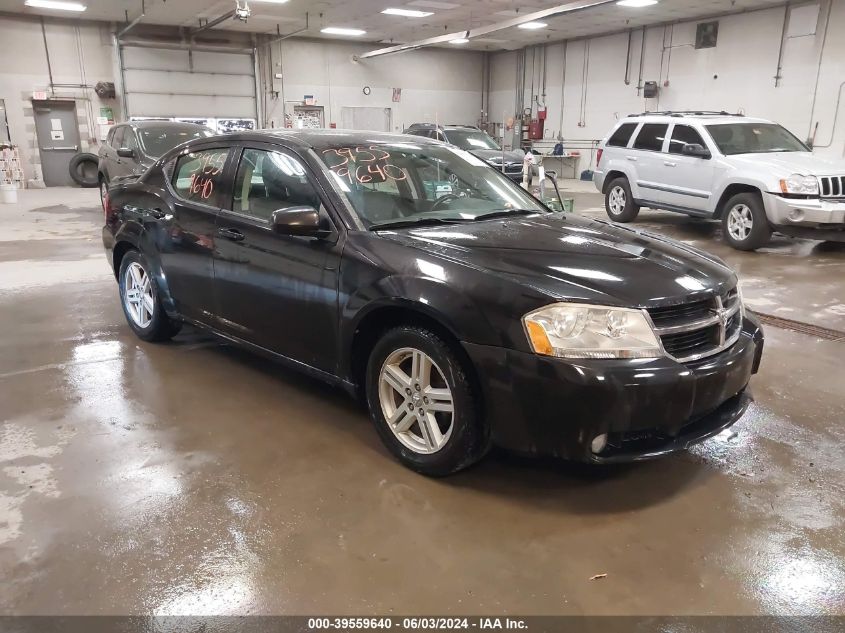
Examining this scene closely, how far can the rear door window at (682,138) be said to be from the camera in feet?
29.2

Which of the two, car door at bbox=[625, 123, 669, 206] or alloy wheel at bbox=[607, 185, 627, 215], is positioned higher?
car door at bbox=[625, 123, 669, 206]

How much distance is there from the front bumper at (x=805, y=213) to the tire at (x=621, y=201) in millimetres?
2651

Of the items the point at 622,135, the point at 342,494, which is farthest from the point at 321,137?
the point at 622,135

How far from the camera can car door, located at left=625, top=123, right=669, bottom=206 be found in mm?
9484

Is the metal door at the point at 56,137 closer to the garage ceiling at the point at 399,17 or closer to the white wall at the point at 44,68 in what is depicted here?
the white wall at the point at 44,68

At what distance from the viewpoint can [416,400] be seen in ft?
9.18

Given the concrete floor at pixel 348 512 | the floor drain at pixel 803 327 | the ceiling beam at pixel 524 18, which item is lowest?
the floor drain at pixel 803 327

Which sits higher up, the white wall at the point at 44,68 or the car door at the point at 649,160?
the white wall at the point at 44,68

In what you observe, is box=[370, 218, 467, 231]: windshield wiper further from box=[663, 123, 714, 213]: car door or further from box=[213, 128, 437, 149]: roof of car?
box=[663, 123, 714, 213]: car door

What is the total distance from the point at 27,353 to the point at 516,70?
68.8 ft

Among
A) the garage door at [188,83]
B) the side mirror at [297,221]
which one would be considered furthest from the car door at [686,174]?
the garage door at [188,83]

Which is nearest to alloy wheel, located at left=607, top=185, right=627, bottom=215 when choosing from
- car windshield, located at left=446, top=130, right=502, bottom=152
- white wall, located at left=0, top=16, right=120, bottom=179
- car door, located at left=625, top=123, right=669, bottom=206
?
car door, located at left=625, top=123, right=669, bottom=206

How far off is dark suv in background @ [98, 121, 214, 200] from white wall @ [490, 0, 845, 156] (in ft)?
41.5

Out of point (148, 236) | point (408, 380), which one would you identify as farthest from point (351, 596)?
point (148, 236)
